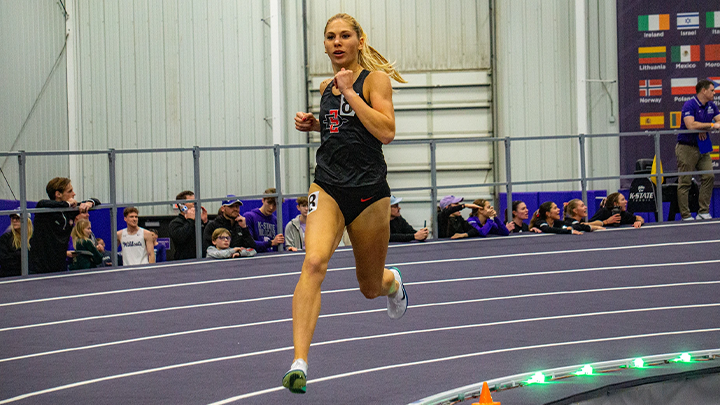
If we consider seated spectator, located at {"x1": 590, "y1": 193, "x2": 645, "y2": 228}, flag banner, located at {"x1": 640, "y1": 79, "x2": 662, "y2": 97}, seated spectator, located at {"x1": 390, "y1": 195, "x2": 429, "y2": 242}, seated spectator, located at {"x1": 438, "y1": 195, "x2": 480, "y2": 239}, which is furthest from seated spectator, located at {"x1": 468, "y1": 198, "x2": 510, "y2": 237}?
flag banner, located at {"x1": 640, "y1": 79, "x2": 662, "y2": 97}

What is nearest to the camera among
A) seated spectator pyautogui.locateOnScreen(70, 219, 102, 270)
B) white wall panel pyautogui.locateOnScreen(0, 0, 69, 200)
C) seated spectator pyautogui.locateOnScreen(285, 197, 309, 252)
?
seated spectator pyautogui.locateOnScreen(70, 219, 102, 270)

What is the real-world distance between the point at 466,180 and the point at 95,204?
322 inches

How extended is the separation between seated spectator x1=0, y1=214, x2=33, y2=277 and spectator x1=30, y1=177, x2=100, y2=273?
14cm

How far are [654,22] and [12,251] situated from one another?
440 inches

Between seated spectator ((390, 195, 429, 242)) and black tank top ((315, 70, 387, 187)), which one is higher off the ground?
black tank top ((315, 70, 387, 187))

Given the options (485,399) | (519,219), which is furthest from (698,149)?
(485,399)

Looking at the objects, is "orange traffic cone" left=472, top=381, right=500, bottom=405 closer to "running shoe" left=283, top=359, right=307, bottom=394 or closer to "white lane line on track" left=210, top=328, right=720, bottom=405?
"running shoe" left=283, top=359, right=307, bottom=394

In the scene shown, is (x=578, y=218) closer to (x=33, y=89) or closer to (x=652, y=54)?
(x=652, y=54)

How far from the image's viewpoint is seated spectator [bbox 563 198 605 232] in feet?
33.2

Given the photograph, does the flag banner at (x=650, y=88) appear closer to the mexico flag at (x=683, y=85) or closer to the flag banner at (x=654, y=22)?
the mexico flag at (x=683, y=85)

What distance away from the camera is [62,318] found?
6859mm

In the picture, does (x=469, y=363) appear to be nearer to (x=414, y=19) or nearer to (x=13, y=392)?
(x=13, y=392)

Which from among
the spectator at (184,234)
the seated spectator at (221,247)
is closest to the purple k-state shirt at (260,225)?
the seated spectator at (221,247)

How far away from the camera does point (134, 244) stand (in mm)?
9211
